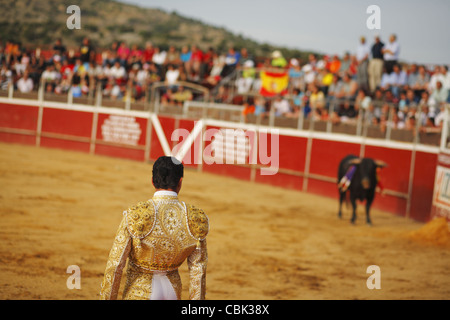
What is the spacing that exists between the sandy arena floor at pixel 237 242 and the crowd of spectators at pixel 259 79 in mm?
2320

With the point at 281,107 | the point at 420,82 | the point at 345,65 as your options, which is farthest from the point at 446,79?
the point at 281,107

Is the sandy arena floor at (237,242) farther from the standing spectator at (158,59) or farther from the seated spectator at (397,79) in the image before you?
the standing spectator at (158,59)

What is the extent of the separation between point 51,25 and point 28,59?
864 inches

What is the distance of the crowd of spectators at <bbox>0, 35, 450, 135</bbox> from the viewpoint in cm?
1312

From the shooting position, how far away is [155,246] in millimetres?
2984

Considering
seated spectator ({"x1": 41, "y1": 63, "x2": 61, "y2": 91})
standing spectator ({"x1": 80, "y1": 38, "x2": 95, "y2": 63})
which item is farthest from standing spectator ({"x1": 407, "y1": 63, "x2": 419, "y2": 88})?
seated spectator ({"x1": 41, "y1": 63, "x2": 61, "y2": 91})

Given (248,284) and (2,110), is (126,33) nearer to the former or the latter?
(2,110)

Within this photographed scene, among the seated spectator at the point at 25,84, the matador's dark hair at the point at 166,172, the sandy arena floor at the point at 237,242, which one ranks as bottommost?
the sandy arena floor at the point at 237,242

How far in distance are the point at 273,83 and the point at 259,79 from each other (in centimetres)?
120

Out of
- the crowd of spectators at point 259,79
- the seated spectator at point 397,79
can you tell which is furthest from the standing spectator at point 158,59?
the seated spectator at point 397,79

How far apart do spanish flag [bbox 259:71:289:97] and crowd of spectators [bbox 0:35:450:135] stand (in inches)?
9.9

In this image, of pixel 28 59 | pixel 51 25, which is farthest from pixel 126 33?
pixel 28 59

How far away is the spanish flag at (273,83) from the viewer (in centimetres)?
1628

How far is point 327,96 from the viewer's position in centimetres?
1524
